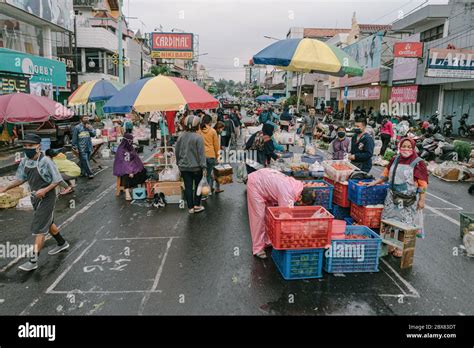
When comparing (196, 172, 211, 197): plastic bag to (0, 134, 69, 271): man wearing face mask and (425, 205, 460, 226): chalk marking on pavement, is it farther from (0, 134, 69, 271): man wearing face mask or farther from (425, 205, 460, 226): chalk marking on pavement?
(425, 205, 460, 226): chalk marking on pavement

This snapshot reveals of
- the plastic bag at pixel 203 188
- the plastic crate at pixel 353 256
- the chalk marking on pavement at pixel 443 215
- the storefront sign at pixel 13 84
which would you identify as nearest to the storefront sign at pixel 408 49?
the chalk marking on pavement at pixel 443 215

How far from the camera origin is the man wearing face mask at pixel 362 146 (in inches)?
320

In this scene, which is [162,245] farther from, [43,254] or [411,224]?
[411,224]

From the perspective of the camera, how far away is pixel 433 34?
85.3 feet

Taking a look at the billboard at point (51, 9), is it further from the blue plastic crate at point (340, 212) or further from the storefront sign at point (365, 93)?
the storefront sign at point (365, 93)

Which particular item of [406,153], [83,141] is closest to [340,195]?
[406,153]

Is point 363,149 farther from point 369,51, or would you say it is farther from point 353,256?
point 369,51

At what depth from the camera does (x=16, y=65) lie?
19828 millimetres

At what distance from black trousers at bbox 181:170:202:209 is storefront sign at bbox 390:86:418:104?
2124cm

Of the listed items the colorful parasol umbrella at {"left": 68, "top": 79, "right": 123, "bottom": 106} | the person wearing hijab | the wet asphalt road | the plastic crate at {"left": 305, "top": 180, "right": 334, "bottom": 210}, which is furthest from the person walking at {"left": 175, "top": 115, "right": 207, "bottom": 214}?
the colorful parasol umbrella at {"left": 68, "top": 79, "right": 123, "bottom": 106}

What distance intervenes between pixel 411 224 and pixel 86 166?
9.72 metres

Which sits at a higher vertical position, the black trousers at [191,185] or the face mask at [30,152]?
the face mask at [30,152]

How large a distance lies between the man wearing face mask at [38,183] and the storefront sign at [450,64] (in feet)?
57.2
